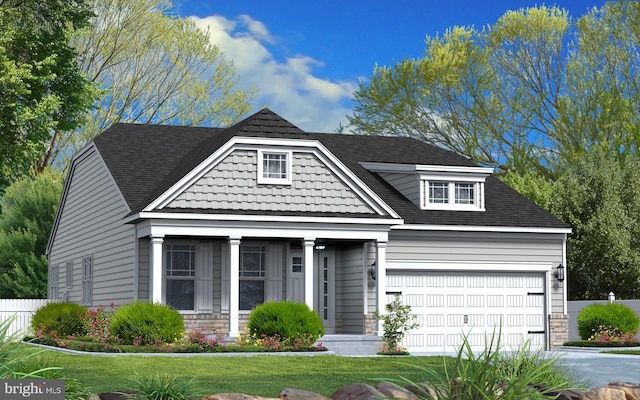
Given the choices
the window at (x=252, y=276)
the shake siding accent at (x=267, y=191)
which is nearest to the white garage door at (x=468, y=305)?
the shake siding accent at (x=267, y=191)

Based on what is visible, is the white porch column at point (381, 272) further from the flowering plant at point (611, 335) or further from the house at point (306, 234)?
the flowering plant at point (611, 335)

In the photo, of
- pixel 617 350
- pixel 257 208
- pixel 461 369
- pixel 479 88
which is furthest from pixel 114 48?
pixel 461 369

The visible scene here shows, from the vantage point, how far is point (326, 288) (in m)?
28.4

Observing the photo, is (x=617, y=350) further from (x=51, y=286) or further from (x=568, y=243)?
(x=51, y=286)

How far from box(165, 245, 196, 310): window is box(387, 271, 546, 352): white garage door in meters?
5.65

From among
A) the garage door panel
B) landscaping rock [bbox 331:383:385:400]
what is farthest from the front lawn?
the garage door panel

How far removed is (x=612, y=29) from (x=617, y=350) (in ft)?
81.0

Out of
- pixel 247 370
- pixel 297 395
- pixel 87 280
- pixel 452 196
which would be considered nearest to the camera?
pixel 297 395

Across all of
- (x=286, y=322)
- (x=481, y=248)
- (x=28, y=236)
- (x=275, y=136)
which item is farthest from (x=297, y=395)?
(x=28, y=236)

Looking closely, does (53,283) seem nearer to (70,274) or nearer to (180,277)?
(70,274)

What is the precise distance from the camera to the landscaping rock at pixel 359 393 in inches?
388

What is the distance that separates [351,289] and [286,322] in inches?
216

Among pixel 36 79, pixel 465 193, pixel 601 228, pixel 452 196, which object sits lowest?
pixel 601 228

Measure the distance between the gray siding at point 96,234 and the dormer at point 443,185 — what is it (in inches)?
350
